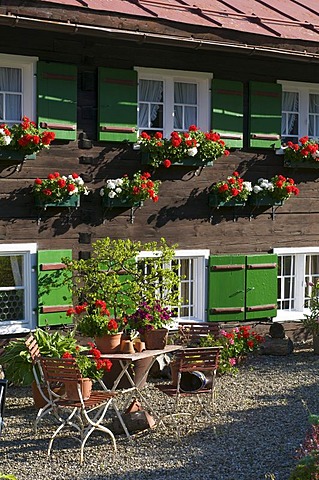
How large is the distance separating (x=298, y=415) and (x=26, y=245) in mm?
3816

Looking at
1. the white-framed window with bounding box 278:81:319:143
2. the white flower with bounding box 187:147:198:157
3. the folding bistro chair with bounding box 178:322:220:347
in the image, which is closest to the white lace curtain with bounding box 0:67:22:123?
the white flower with bounding box 187:147:198:157

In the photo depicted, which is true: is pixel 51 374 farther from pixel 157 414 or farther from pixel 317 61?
pixel 317 61

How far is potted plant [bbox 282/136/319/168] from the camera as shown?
12.0 meters

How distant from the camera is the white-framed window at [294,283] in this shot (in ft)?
41.4

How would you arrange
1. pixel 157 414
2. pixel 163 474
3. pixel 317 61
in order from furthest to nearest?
pixel 317 61 → pixel 157 414 → pixel 163 474

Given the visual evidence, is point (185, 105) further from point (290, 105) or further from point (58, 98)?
point (58, 98)

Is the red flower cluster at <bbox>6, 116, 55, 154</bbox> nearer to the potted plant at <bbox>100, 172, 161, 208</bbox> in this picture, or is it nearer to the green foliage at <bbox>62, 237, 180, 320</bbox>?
the potted plant at <bbox>100, 172, 161, 208</bbox>

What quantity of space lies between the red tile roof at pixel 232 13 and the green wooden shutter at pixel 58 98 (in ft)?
2.62

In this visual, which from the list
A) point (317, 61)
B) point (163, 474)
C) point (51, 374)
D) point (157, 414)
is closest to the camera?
point (163, 474)

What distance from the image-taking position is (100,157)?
35.3 ft

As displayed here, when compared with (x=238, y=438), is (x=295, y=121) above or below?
above

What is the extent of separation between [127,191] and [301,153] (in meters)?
2.88

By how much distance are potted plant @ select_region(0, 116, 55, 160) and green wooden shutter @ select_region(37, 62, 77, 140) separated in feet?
1.14

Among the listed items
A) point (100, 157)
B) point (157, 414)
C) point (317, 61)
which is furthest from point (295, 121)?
point (157, 414)
